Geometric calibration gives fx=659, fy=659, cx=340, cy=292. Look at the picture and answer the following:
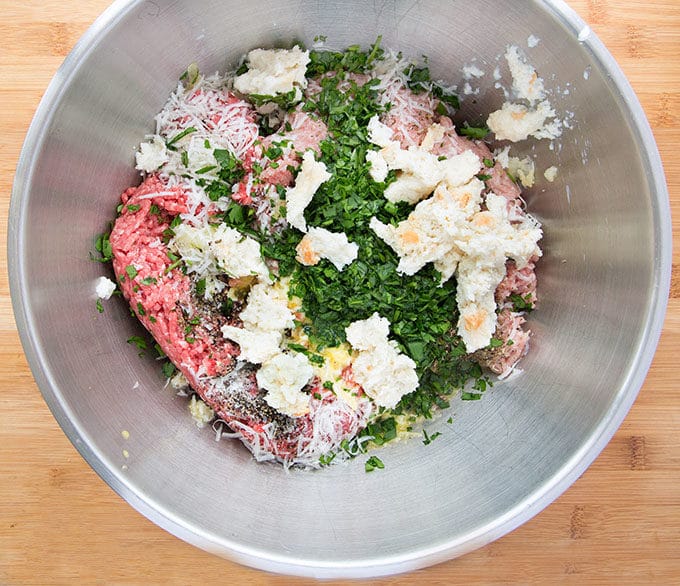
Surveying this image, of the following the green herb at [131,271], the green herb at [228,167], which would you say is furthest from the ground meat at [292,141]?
the green herb at [131,271]

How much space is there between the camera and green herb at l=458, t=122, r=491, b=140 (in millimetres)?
2256

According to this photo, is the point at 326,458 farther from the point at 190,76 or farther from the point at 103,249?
the point at 190,76

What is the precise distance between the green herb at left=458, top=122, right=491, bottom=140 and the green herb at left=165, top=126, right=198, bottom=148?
0.91m

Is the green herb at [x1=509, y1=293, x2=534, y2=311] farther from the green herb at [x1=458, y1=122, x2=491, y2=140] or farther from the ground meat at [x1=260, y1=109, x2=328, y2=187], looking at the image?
the ground meat at [x1=260, y1=109, x2=328, y2=187]

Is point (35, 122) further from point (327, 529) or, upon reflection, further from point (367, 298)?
point (327, 529)

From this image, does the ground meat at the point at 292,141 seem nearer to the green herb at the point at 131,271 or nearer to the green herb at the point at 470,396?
the green herb at the point at 131,271

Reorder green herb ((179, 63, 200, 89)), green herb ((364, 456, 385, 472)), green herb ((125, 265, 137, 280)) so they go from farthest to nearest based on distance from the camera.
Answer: green herb ((364, 456, 385, 472))
green herb ((179, 63, 200, 89))
green herb ((125, 265, 137, 280))

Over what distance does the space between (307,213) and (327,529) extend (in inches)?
40.1

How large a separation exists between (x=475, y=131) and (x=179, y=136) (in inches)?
38.9

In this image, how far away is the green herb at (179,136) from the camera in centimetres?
209

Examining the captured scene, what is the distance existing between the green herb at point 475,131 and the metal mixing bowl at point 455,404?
0.06 metres

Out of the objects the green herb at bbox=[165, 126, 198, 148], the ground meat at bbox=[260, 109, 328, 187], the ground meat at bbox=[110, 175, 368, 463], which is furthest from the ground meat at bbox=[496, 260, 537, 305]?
the green herb at bbox=[165, 126, 198, 148]

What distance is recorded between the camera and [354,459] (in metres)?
2.25

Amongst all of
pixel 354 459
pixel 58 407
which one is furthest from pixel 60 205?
pixel 354 459
